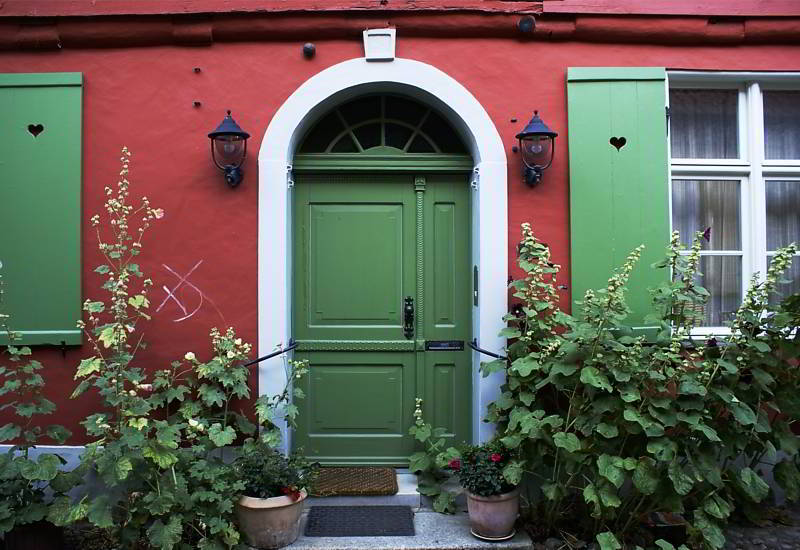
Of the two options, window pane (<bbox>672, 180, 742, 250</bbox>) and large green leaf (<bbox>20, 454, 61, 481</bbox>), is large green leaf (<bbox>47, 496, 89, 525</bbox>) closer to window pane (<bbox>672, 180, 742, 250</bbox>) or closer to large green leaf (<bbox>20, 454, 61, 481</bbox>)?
large green leaf (<bbox>20, 454, 61, 481</bbox>)

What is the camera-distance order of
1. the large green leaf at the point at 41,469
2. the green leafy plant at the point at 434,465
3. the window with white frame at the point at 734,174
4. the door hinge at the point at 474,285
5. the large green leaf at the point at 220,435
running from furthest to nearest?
the window with white frame at the point at 734,174
the door hinge at the point at 474,285
the green leafy plant at the point at 434,465
the large green leaf at the point at 220,435
the large green leaf at the point at 41,469

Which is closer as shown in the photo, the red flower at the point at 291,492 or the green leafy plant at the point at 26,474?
the green leafy plant at the point at 26,474

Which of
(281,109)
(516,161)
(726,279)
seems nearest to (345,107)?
(281,109)

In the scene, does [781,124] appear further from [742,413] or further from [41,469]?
[41,469]

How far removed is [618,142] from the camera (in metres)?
4.41

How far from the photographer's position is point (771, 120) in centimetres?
471

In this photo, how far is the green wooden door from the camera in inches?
183

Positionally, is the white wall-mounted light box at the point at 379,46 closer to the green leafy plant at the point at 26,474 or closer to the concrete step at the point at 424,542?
the green leafy plant at the point at 26,474

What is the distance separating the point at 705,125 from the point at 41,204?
4714 mm

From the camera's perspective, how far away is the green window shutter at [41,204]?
426 centimetres

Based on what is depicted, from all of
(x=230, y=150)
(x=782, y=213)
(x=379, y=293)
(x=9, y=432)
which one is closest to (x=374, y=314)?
(x=379, y=293)

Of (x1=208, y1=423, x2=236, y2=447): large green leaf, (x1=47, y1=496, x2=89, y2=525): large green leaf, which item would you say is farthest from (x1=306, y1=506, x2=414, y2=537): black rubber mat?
(x1=47, y1=496, x2=89, y2=525): large green leaf

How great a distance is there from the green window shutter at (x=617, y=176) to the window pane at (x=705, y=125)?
1.10 ft

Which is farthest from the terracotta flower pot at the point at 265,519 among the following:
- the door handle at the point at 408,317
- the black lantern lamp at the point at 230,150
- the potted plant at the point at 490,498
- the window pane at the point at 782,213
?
the window pane at the point at 782,213
